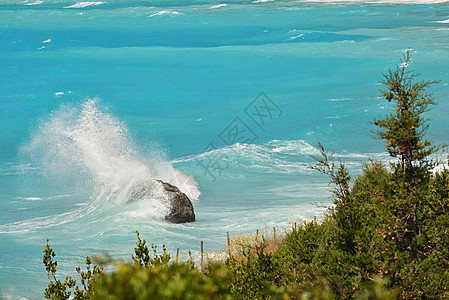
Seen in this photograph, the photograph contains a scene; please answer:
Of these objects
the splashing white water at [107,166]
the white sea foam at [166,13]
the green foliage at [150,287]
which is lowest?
the green foliage at [150,287]

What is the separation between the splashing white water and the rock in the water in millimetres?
257

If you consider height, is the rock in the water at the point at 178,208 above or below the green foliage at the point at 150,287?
above

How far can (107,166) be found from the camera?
29.5 m

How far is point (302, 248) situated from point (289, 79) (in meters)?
51.5

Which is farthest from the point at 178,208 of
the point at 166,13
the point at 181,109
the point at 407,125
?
the point at 166,13

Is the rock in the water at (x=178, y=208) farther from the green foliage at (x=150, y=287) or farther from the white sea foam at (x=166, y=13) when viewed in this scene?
the white sea foam at (x=166, y=13)

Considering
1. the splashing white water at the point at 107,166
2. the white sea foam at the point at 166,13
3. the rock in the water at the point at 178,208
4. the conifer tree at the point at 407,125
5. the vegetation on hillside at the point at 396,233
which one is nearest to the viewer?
the vegetation on hillside at the point at 396,233

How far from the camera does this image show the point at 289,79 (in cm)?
6216

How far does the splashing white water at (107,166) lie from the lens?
25128 mm

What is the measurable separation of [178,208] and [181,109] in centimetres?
3125

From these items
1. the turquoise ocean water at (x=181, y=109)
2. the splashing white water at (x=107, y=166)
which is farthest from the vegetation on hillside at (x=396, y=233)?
the splashing white water at (x=107, y=166)

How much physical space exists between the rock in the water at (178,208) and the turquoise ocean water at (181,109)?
16.8 inches

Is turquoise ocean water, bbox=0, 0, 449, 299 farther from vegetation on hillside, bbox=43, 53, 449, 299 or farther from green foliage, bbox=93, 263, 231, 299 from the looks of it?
green foliage, bbox=93, 263, 231, 299

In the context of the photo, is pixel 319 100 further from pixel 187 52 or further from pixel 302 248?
pixel 302 248
